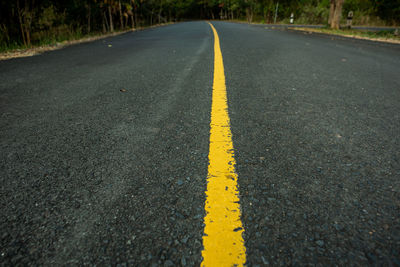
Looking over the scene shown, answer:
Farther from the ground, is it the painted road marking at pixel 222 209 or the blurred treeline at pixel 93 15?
the blurred treeline at pixel 93 15

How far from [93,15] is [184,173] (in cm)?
1864

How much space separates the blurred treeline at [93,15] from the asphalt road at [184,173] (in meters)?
6.35

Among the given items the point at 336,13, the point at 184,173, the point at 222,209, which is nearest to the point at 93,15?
the point at 336,13

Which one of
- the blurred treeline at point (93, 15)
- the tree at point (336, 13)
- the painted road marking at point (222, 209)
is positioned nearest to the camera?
the painted road marking at point (222, 209)

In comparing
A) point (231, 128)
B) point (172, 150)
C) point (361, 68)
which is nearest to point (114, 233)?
point (172, 150)

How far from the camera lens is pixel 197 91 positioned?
2871mm

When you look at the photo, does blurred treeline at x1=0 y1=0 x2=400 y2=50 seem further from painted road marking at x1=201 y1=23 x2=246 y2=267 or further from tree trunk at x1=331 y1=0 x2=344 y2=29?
tree trunk at x1=331 y1=0 x2=344 y2=29

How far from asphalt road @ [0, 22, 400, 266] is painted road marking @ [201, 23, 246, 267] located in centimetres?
4

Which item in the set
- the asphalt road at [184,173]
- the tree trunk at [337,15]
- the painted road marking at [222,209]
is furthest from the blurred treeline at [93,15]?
the tree trunk at [337,15]

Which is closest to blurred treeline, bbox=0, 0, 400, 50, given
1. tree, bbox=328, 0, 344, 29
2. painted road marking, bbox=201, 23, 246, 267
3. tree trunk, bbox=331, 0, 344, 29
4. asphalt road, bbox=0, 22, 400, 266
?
asphalt road, bbox=0, 22, 400, 266

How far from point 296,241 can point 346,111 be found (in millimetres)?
1794

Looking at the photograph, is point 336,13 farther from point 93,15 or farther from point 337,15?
point 93,15

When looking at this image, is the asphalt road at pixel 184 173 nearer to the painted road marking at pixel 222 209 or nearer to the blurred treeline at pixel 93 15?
the painted road marking at pixel 222 209

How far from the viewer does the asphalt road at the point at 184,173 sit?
96cm
